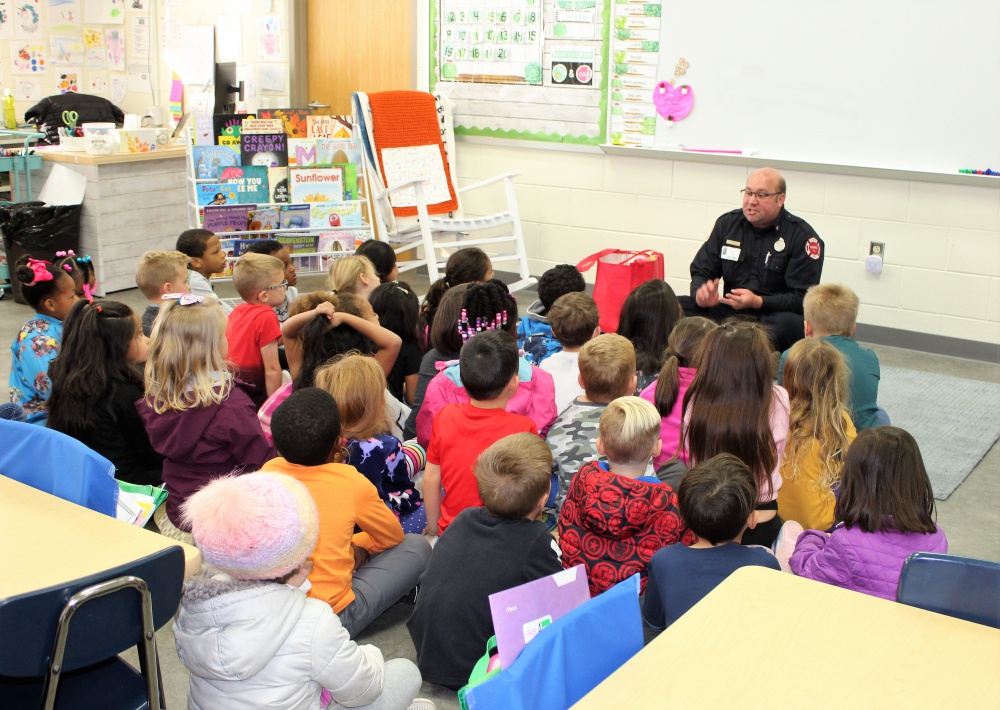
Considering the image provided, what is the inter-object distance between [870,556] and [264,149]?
4.24m

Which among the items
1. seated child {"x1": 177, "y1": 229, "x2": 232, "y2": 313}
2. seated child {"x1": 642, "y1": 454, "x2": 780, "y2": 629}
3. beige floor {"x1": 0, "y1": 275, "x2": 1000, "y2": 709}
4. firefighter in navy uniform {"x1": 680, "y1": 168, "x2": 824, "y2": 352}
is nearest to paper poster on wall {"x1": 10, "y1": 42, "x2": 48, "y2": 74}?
beige floor {"x1": 0, "y1": 275, "x2": 1000, "y2": 709}

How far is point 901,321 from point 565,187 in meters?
2.06

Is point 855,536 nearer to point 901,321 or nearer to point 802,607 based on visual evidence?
point 802,607

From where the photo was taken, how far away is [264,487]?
1.60 m

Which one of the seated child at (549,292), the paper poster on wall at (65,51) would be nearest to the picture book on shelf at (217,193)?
the seated child at (549,292)

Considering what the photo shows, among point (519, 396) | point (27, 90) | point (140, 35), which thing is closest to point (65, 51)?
point (27, 90)

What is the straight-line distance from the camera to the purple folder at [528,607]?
1516mm

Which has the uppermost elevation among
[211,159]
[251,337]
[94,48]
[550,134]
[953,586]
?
[94,48]

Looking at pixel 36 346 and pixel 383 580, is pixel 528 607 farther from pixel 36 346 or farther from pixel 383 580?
pixel 36 346

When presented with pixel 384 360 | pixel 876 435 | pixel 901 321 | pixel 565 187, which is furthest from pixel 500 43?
pixel 876 435

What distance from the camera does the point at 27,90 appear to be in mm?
8312

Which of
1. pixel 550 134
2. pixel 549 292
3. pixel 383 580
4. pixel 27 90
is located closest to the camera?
pixel 383 580

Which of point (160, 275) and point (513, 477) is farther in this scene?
point (160, 275)

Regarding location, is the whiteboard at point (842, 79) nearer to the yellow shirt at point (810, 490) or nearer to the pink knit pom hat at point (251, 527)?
the yellow shirt at point (810, 490)
